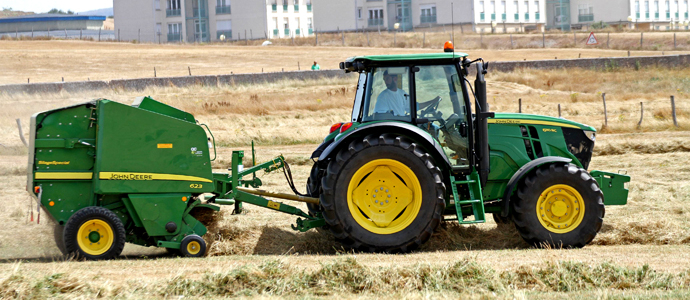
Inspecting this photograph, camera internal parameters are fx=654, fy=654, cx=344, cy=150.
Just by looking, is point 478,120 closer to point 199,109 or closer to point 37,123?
point 37,123

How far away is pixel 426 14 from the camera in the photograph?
7019 cm

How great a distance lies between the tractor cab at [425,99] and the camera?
291 inches

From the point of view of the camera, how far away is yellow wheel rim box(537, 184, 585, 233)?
24.1ft

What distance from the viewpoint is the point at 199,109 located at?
23906mm

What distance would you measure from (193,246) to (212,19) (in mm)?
67494

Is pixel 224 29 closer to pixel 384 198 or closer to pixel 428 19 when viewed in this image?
pixel 428 19

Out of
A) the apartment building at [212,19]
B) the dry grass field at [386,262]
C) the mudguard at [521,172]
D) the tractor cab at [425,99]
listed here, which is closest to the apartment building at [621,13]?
the apartment building at [212,19]

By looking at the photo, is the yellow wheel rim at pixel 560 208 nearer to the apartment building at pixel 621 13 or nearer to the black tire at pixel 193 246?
the black tire at pixel 193 246

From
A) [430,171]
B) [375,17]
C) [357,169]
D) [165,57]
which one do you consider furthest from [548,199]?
[375,17]

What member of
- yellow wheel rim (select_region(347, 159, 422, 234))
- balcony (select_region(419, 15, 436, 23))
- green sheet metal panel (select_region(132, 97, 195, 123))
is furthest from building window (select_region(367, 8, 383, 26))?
yellow wheel rim (select_region(347, 159, 422, 234))

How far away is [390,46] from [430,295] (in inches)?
2111

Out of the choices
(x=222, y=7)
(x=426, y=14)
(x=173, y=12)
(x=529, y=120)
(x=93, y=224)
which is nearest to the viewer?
(x=93, y=224)

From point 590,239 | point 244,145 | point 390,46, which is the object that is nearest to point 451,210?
point 590,239

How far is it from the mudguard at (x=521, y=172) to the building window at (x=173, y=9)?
69034mm
